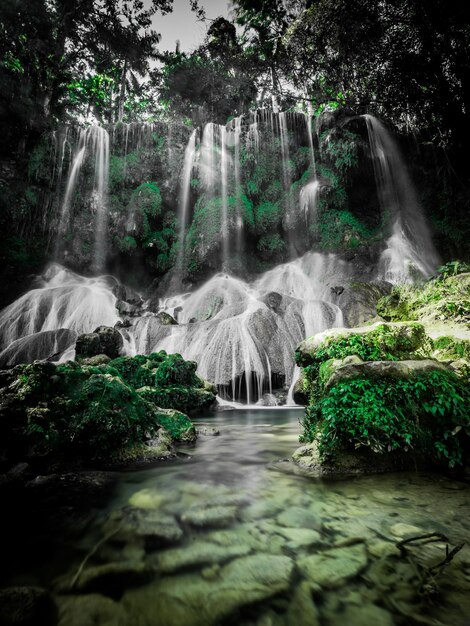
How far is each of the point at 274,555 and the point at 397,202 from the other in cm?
2152

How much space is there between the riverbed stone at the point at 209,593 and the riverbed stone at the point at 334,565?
0.11 m

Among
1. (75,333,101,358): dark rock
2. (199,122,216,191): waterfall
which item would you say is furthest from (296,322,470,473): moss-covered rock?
(199,122,216,191): waterfall

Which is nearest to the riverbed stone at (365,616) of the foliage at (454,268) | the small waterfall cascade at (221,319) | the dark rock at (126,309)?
the foliage at (454,268)

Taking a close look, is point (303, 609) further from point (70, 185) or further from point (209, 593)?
point (70, 185)

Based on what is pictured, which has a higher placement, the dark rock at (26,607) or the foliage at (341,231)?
the foliage at (341,231)

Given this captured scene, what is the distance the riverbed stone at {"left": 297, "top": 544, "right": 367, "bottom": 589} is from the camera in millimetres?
1675

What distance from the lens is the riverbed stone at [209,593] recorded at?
146cm

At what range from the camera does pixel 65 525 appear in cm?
226

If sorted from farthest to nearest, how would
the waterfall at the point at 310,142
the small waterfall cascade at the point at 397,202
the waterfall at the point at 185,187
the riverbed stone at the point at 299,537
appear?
the waterfall at the point at 185,187
the waterfall at the point at 310,142
the small waterfall cascade at the point at 397,202
the riverbed stone at the point at 299,537

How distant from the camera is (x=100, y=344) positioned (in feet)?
38.0

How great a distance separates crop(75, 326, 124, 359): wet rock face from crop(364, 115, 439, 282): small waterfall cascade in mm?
14095

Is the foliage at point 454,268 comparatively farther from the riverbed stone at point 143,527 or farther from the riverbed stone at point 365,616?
the riverbed stone at point 143,527

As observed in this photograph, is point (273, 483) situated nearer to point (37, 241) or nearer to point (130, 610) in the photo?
point (130, 610)

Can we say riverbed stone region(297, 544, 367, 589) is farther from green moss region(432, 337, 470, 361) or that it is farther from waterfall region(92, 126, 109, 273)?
waterfall region(92, 126, 109, 273)
